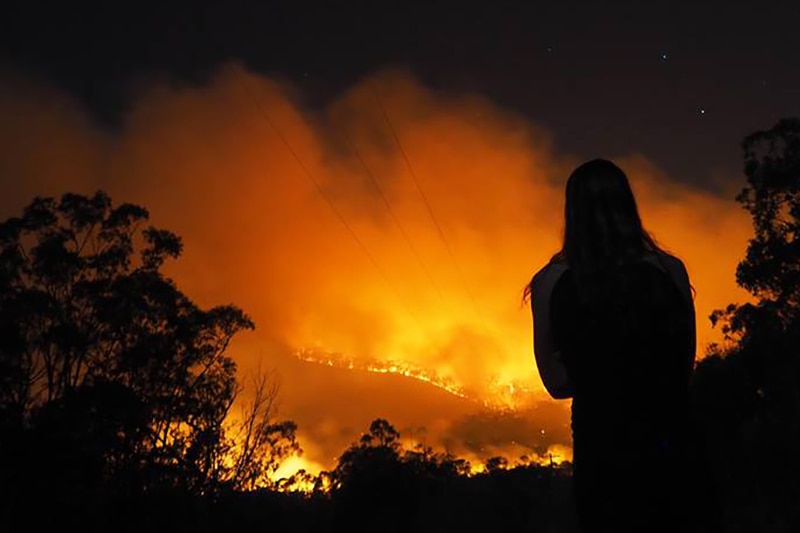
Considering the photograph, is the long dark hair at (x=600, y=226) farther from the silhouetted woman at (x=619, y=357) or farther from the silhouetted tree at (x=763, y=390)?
the silhouetted tree at (x=763, y=390)

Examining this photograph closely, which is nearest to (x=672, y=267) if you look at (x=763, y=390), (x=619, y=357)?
(x=619, y=357)

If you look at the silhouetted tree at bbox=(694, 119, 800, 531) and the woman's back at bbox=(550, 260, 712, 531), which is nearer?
the woman's back at bbox=(550, 260, 712, 531)

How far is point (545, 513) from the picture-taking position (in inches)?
2618

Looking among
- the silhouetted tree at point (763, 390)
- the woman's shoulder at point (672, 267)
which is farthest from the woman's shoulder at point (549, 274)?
the silhouetted tree at point (763, 390)

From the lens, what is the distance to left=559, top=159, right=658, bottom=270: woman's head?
2135 millimetres

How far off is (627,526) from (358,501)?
181ft

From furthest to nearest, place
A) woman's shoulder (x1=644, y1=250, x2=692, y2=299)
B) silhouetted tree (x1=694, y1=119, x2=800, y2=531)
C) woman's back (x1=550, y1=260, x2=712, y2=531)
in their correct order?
silhouetted tree (x1=694, y1=119, x2=800, y2=531) → woman's shoulder (x1=644, y1=250, x2=692, y2=299) → woman's back (x1=550, y1=260, x2=712, y2=531)

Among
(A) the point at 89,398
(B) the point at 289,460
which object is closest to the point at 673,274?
(A) the point at 89,398

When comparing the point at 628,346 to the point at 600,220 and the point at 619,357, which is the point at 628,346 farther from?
the point at 600,220

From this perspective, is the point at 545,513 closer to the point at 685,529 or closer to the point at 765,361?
the point at 765,361

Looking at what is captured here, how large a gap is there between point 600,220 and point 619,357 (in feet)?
1.51

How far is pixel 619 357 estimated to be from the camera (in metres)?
1.95

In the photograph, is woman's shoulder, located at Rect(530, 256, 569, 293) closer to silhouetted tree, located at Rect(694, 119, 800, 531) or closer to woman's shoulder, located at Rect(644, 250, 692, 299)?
woman's shoulder, located at Rect(644, 250, 692, 299)

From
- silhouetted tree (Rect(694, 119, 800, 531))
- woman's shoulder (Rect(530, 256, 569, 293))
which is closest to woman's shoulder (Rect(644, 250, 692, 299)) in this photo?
Answer: woman's shoulder (Rect(530, 256, 569, 293))
